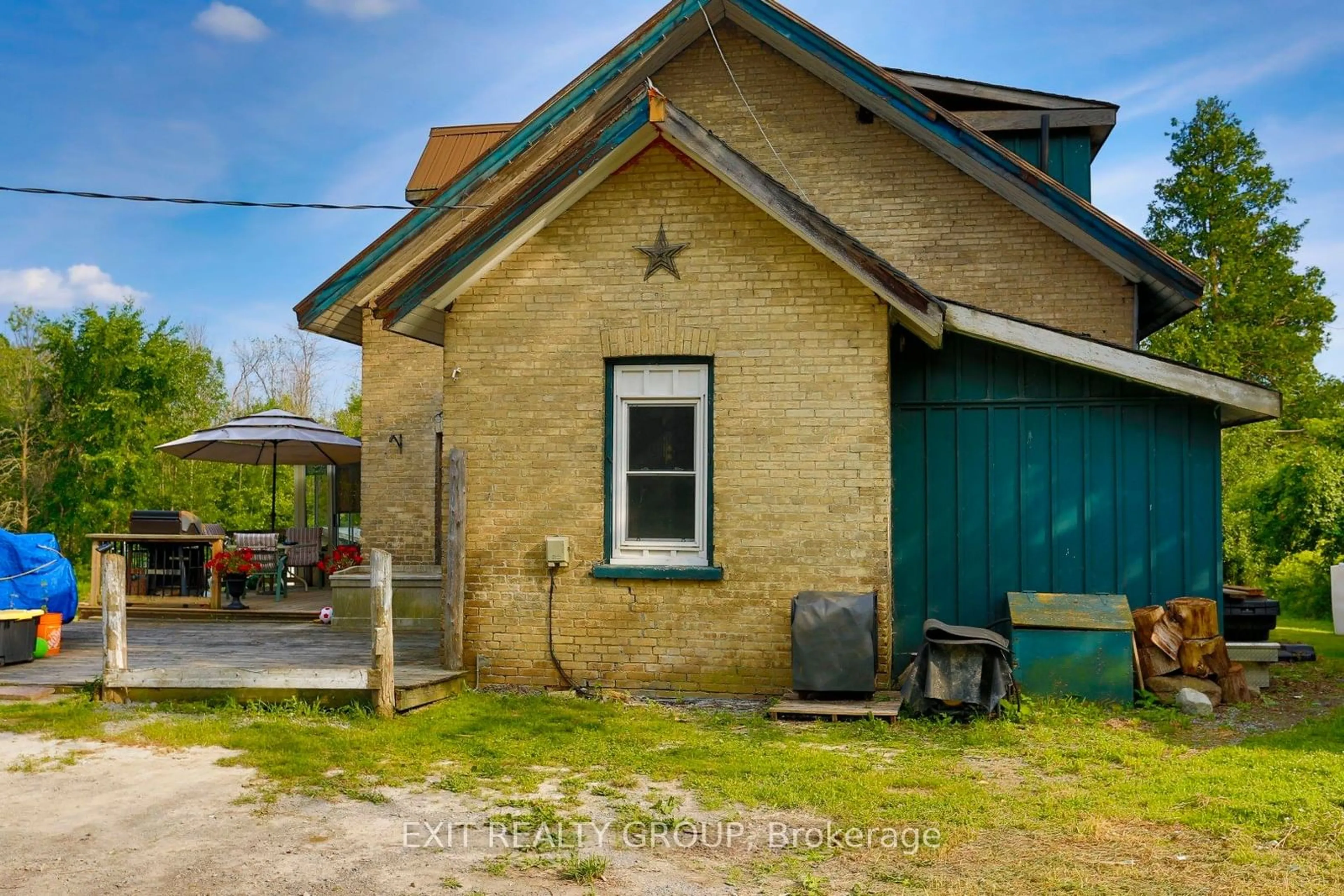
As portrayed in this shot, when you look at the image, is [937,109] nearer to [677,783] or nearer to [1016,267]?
[1016,267]

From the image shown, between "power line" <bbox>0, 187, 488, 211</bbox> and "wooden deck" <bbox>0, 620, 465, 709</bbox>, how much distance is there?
461 centimetres

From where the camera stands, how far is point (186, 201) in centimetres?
1058

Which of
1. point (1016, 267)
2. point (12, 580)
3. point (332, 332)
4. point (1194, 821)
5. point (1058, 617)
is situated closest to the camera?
point (1194, 821)

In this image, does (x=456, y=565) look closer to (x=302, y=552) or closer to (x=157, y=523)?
(x=157, y=523)

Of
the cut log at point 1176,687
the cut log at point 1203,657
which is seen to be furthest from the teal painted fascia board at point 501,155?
the cut log at point 1176,687

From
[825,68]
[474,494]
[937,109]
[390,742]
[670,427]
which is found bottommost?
[390,742]

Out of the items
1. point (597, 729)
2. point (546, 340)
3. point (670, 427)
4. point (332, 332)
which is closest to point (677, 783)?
point (597, 729)

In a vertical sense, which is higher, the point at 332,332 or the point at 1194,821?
the point at 332,332

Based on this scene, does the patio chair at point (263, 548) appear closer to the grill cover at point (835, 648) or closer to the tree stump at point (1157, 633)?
the grill cover at point (835, 648)

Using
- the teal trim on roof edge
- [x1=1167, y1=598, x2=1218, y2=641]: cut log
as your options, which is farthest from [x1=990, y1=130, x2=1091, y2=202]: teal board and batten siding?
[x1=1167, y1=598, x2=1218, y2=641]: cut log

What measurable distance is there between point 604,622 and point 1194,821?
16.3ft

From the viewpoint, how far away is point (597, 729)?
7461 mm

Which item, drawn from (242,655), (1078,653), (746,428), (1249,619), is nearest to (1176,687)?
(1078,653)

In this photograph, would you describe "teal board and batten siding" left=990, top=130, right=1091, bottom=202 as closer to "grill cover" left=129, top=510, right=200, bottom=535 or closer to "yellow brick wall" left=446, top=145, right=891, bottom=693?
"yellow brick wall" left=446, top=145, right=891, bottom=693
